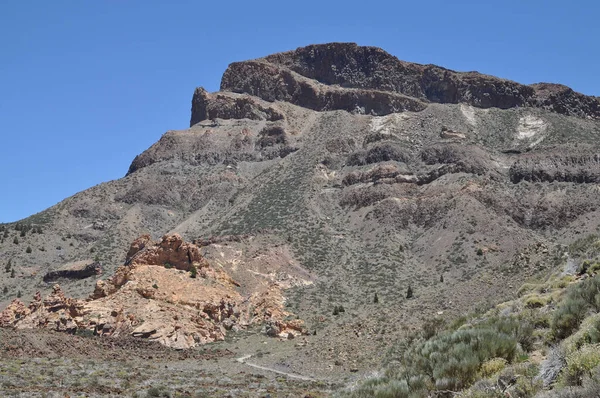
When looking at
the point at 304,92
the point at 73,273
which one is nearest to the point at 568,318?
the point at 73,273

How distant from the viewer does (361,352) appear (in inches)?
1188

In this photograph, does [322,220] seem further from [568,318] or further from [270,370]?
[568,318]

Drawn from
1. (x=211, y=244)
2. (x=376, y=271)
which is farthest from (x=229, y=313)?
(x=376, y=271)

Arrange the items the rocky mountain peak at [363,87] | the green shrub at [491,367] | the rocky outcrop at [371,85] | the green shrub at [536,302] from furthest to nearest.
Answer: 1. the rocky mountain peak at [363,87]
2. the rocky outcrop at [371,85]
3. the green shrub at [536,302]
4. the green shrub at [491,367]

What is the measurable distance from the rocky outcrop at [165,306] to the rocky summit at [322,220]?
0.16 m

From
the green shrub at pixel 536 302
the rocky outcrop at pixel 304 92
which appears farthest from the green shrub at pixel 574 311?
the rocky outcrop at pixel 304 92

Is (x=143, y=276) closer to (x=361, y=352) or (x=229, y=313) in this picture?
(x=229, y=313)

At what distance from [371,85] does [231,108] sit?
30348mm

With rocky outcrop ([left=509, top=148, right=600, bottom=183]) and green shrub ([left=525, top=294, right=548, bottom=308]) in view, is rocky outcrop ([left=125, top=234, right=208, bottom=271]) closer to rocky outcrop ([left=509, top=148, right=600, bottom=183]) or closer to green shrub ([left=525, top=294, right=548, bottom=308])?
green shrub ([left=525, top=294, right=548, bottom=308])

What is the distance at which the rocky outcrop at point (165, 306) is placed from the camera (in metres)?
36.7

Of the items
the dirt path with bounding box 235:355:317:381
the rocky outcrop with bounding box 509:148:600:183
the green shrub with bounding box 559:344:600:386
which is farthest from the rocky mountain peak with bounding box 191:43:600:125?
the green shrub with bounding box 559:344:600:386

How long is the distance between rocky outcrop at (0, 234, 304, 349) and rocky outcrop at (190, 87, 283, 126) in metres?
59.2

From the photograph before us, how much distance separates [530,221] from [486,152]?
61.8 feet

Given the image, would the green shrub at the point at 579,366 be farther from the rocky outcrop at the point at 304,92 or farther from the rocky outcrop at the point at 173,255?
the rocky outcrop at the point at 304,92
